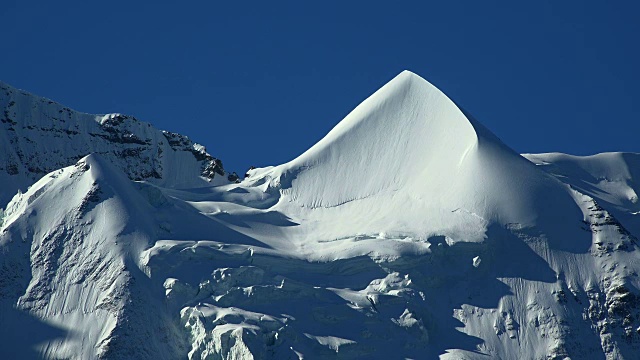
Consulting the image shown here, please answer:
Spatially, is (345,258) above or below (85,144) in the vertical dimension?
below

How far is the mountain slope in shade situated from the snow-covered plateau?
26.2 m

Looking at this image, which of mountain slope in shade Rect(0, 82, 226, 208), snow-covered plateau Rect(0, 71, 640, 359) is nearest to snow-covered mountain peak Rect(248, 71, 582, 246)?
snow-covered plateau Rect(0, 71, 640, 359)

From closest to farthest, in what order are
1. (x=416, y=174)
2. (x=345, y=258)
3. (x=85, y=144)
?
(x=345, y=258)
(x=416, y=174)
(x=85, y=144)

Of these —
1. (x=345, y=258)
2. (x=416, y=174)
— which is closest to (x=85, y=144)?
(x=416, y=174)

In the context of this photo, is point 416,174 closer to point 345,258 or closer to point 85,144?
point 345,258

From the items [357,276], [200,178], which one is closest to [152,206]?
[357,276]

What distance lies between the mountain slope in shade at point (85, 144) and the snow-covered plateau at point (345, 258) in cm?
2615

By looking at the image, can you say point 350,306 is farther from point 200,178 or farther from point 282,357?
point 200,178

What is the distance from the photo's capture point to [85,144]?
16112 centimetres

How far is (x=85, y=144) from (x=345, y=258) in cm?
5417

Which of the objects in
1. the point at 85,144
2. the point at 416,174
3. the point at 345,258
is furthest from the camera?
the point at 85,144

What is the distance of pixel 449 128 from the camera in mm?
131250

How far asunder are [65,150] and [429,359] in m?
65.3

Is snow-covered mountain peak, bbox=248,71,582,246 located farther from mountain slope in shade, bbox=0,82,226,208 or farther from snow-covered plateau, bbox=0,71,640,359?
mountain slope in shade, bbox=0,82,226,208
